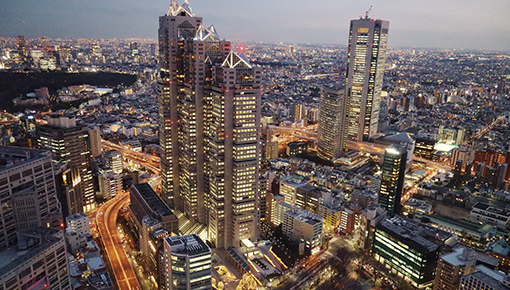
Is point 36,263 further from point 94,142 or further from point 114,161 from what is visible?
point 94,142

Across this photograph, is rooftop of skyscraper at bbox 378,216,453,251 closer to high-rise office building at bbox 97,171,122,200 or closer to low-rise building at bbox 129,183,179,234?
low-rise building at bbox 129,183,179,234

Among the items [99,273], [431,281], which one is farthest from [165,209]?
[431,281]

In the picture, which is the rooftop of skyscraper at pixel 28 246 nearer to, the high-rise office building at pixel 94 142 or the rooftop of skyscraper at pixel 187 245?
the rooftop of skyscraper at pixel 187 245

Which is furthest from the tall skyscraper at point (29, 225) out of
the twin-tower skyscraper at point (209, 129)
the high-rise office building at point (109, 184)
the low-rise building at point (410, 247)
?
the low-rise building at point (410, 247)

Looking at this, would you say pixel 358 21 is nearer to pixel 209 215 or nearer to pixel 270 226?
pixel 270 226

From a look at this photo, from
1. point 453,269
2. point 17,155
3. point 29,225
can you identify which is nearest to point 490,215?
point 453,269
